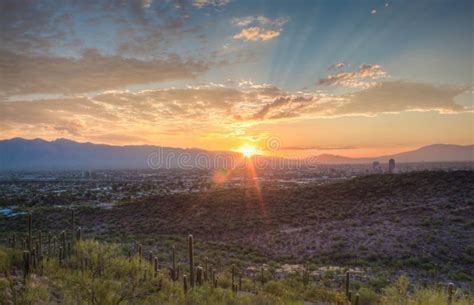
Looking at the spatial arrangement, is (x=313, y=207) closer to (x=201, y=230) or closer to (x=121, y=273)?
(x=201, y=230)

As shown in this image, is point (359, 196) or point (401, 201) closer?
point (401, 201)

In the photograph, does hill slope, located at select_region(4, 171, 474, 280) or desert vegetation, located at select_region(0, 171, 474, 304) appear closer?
desert vegetation, located at select_region(0, 171, 474, 304)

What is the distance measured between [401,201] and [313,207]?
37.5 feet

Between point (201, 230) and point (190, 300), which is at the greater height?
point (190, 300)

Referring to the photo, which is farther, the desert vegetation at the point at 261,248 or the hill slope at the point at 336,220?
the hill slope at the point at 336,220

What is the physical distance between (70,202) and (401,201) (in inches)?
2294

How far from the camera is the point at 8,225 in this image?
4375 centimetres

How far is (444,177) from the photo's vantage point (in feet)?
163

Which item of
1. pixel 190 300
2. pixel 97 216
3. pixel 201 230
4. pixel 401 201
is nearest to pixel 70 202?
pixel 97 216

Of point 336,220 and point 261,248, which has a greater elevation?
point 336,220

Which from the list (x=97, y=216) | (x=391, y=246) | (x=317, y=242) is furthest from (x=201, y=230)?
(x=391, y=246)

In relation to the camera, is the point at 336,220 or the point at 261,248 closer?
the point at 261,248

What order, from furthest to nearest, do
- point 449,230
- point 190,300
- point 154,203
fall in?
point 154,203
point 449,230
point 190,300

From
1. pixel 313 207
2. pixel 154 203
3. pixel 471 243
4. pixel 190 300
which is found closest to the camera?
pixel 190 300
